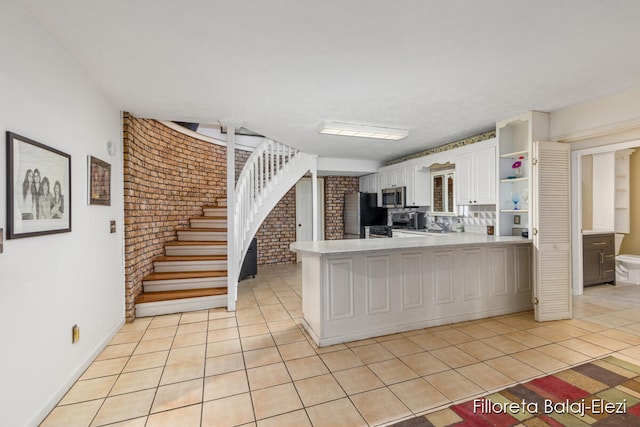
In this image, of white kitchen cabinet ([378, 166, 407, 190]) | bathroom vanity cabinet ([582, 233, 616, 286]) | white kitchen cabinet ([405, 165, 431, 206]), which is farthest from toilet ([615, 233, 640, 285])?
white kitchen cabinet ([378, 166, 407, 190])

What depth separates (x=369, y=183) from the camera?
7051 mm

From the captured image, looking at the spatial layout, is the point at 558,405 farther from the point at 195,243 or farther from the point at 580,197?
the point at 195,243

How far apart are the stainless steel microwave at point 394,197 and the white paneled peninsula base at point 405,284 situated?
2.44 metres

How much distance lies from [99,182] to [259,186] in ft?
8.31

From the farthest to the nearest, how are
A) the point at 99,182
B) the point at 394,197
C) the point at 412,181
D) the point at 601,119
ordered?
the point at 394,197 < the point at 412,181 < the point at 601,119 < the point at 99,182

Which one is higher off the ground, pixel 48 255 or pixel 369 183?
pixel 369 183

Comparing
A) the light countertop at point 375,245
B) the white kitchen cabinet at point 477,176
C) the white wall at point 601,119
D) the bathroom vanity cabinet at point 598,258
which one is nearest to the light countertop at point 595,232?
the bathroom vanity cabinet at point 598,258

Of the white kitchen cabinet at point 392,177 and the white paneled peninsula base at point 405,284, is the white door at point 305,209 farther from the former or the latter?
the white paneled peninsula base at point 405,284

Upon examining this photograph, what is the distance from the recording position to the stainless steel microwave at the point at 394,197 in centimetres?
591

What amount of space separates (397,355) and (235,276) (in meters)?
2.30

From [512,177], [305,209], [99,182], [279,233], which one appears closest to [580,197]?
[512,177]

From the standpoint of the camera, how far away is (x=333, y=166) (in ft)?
20.5

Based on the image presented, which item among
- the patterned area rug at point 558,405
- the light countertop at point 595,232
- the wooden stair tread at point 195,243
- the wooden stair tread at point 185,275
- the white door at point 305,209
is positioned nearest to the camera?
the patterned area rug at point 558,405

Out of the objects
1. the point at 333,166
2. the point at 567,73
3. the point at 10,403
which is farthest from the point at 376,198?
the point at 10,403
